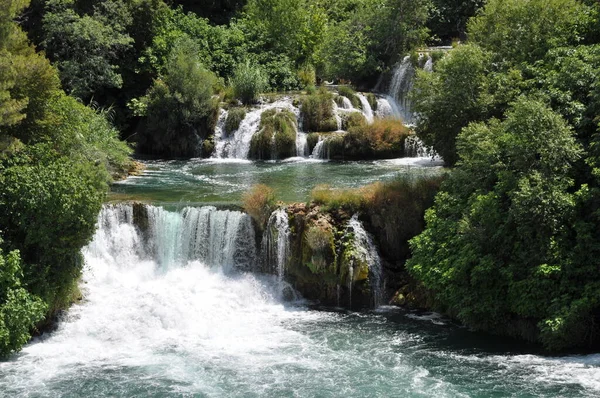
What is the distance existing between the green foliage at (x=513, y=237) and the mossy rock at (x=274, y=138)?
15.5 meters

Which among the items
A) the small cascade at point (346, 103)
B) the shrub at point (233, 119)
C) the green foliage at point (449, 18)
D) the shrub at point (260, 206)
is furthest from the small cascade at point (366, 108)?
the shrub at point (260, 206)

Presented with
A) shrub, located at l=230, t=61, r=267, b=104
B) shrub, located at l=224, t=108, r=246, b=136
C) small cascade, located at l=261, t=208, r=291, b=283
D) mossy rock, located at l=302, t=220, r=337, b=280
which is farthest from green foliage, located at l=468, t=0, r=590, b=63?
shrub, located at l=230, t=61, r=267, b=104

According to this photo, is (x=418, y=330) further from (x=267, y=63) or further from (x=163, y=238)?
(x=267, y=63)

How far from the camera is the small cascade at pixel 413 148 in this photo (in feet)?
109

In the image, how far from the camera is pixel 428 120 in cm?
2419

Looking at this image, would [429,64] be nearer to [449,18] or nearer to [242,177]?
[449,18]

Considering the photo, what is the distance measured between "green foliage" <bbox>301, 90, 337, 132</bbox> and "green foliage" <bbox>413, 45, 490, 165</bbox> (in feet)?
39.7

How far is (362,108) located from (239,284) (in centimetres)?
1777

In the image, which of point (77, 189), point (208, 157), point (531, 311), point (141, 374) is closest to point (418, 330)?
point (531, 311)

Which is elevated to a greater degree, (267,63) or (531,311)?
(267,63)

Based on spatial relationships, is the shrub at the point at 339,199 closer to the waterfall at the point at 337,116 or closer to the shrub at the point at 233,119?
the waterfall at the point at 337,116

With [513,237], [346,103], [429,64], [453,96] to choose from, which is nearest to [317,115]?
[346,103]

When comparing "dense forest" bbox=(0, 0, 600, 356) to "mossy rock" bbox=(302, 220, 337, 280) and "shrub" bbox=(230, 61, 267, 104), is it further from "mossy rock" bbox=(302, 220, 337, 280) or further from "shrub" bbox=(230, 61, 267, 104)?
"shrub" bbox=(230, 61, 267, 104)

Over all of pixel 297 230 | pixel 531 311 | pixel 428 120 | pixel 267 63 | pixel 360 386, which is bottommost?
pixel 360 386
